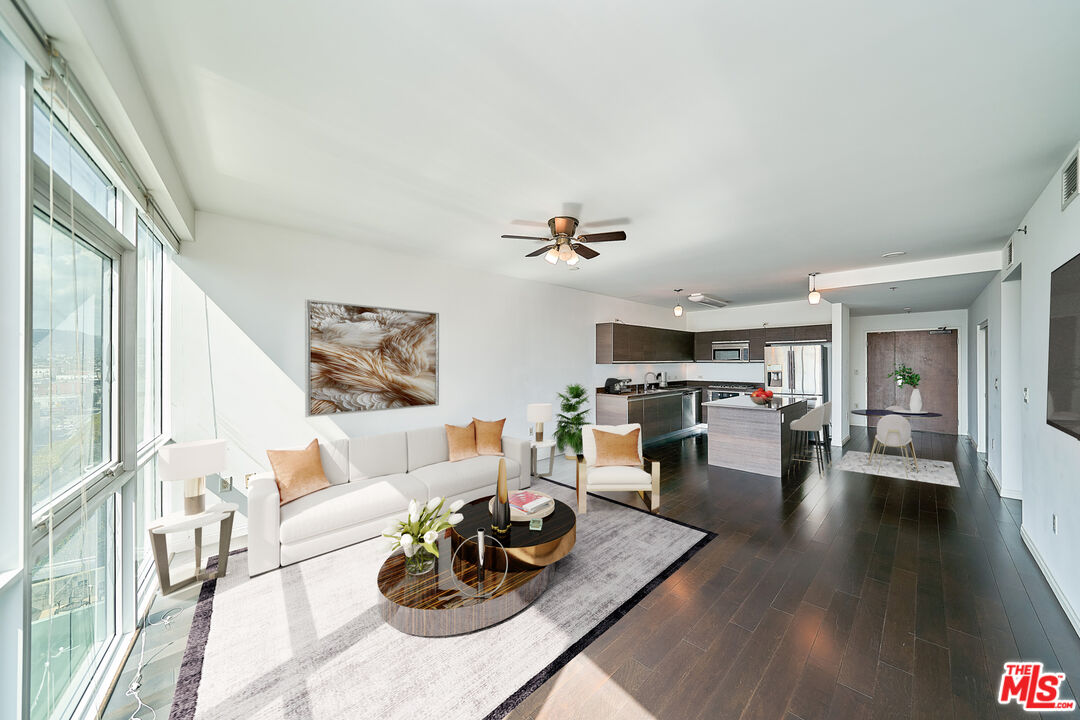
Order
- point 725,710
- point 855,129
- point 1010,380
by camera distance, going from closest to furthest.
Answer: point 725,710 → point 855,129 → point 1010,380

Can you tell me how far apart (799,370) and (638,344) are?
115 inches

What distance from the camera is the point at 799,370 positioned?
7203 mm

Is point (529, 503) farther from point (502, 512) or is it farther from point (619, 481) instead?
point (619, 481)

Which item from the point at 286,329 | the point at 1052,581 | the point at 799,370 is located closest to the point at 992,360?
the point at 799,370

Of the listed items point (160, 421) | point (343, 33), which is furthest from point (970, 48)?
point (160, 421)

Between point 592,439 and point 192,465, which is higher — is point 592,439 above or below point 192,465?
below

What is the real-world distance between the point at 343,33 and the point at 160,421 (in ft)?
10.9

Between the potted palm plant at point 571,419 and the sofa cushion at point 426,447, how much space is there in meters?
2.08

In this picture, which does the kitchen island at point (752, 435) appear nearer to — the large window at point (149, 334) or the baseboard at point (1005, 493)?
the baseboard at point (1005, 493)

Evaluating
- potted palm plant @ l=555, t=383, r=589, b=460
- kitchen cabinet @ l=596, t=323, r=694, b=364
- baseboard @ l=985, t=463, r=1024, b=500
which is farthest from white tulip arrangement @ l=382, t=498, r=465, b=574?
baseboard @ l=985, t=463, r=1024, b=500

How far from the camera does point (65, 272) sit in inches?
68.0

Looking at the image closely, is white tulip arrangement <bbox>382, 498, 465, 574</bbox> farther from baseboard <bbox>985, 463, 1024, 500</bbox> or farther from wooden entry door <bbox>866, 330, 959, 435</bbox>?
wooden entry door <bbox>866, 330, 959, 435</bbox>

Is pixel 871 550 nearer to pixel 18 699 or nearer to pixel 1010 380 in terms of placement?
pixel 1010 380

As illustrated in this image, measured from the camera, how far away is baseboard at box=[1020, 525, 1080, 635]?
7.31 feet
